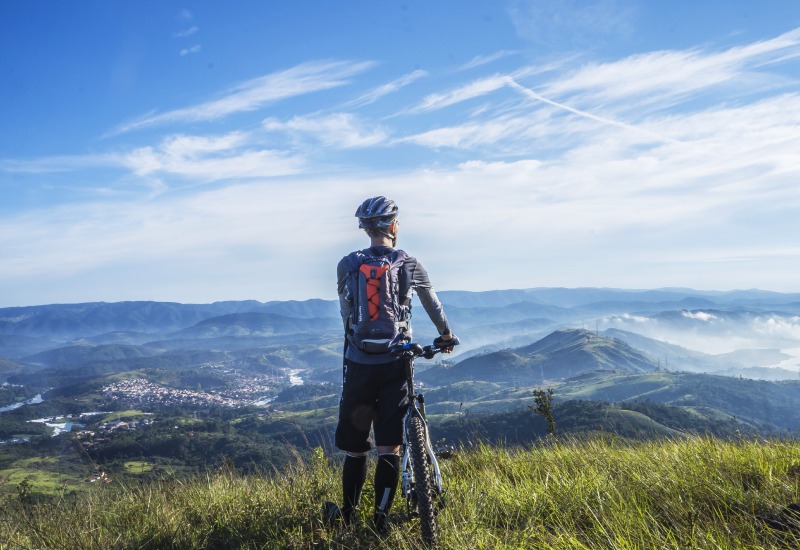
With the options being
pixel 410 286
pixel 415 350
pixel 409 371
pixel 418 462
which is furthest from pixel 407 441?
pixel 410 286

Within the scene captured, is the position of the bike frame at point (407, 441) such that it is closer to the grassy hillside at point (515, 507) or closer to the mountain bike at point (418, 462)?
the mountain bike at point (418, 462)

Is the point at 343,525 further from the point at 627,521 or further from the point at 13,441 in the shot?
the point at 13,441

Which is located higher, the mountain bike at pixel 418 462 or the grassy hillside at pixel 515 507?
the mountain bike at pixel 418 462

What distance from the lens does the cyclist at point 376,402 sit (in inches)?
185

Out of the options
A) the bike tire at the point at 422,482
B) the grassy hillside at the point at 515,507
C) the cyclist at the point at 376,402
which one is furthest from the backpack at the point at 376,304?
the grassy hillside at the point at 515,507

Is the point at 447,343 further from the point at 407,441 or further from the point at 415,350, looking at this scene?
the point at 407,441

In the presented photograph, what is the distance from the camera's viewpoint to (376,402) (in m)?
4.84

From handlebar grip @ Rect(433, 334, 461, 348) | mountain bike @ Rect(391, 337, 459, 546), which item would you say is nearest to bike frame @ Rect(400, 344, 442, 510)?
mountain bike @ Rect(391, 337, 459, 546)

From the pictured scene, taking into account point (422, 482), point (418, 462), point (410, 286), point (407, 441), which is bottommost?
point (422, 482)

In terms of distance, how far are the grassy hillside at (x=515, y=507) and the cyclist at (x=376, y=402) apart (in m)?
0.42

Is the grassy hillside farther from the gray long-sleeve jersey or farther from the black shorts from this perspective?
the gray long-sleeve jersey

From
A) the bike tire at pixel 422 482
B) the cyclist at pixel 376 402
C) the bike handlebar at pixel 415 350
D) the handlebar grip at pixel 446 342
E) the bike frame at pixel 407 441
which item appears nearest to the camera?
the bike tire at pixel 422 482

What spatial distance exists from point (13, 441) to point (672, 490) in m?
203

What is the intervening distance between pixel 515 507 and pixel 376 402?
154 cm
